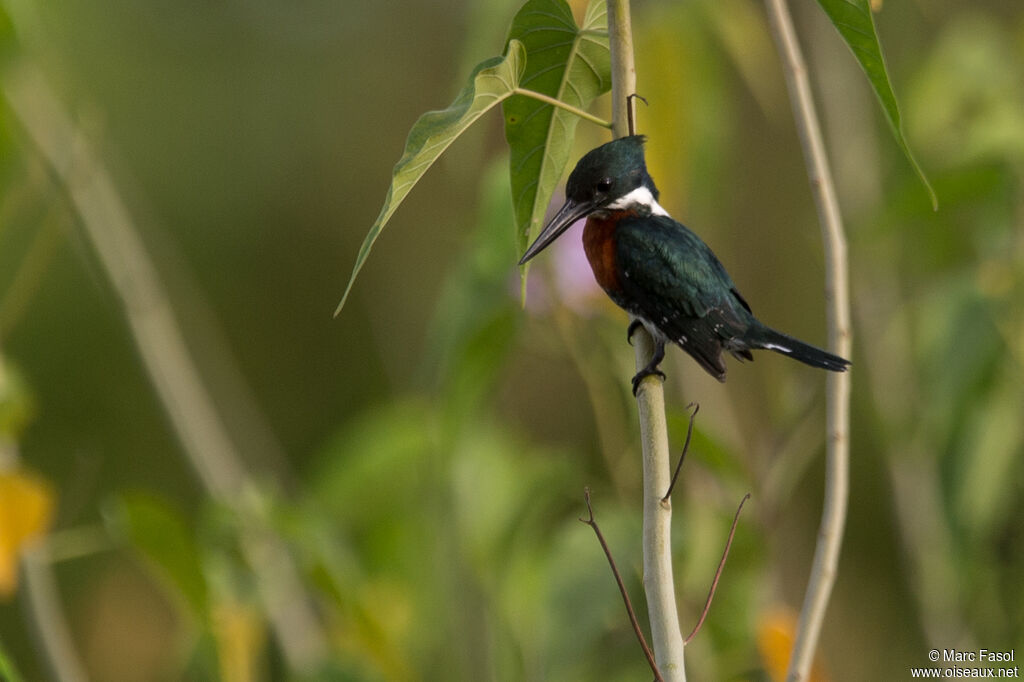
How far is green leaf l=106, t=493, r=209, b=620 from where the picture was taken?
27.7 inches

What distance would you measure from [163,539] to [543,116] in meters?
0.46

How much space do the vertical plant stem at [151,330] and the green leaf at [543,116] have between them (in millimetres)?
493

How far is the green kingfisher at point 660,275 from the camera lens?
1.53 ft

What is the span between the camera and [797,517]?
5.70 ft

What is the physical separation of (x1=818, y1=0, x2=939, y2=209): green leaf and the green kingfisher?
0.10 meters

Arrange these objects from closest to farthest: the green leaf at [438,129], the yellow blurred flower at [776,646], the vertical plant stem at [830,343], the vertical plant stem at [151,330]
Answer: the green leaf at [438,129] → the vertical plant stem at [830,343] → the yellow blurred flower at [776,646] → the vertical plant stem at [151,330]

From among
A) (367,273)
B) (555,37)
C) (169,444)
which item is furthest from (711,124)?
(169,444)

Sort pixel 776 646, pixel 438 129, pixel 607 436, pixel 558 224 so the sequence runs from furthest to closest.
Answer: pixel 607 436 → pixel 776 646 → pixel 558 224 → pixel 438 129

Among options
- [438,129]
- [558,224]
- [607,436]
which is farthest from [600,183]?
[607,436]

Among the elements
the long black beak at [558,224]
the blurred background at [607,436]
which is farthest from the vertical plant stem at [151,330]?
the long black beak at [558,224]

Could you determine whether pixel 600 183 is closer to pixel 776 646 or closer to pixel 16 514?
pixel 776 646

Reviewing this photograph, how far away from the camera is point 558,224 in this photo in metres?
0.44

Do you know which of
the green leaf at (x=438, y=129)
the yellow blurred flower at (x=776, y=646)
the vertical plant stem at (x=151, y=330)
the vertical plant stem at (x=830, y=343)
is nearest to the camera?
the green leaf at (x=438, y=129)

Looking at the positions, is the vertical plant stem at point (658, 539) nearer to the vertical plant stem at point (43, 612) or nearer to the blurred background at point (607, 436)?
the blurred background at point (607, 436)
